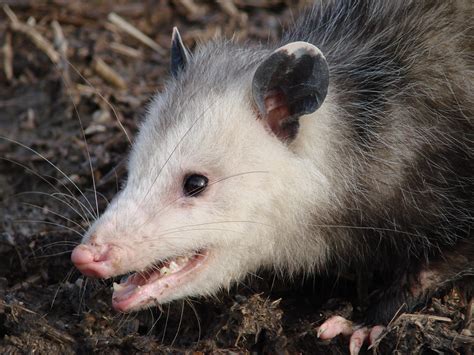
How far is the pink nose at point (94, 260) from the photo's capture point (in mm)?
3006

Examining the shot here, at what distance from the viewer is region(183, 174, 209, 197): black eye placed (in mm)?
3234

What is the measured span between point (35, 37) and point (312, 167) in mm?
2797

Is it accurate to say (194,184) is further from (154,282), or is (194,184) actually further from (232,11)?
(232,11)

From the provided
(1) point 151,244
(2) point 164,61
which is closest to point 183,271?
(1) point 151,244

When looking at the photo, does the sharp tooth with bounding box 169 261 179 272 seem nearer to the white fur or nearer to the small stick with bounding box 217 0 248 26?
the white fur

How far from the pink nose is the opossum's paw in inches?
34.9

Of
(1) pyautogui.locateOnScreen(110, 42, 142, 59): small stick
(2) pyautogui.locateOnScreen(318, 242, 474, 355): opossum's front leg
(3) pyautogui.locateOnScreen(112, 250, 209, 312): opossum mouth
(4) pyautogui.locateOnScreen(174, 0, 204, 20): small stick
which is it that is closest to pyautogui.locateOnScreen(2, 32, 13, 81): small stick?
(1) pyautogui.locateOnScreen(110, 42, 142, 59): small stick

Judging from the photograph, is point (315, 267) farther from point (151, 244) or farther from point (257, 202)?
point (151, 244)

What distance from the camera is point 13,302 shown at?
337 cm

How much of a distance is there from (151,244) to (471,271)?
1.36m

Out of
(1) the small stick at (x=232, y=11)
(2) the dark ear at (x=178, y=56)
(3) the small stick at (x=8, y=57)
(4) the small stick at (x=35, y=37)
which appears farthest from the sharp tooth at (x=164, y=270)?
(1) the small stick at (x=232, y=11)

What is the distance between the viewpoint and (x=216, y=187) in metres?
3.25

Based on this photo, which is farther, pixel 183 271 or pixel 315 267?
pixel 315 267

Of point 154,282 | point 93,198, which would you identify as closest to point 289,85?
point 154,282
